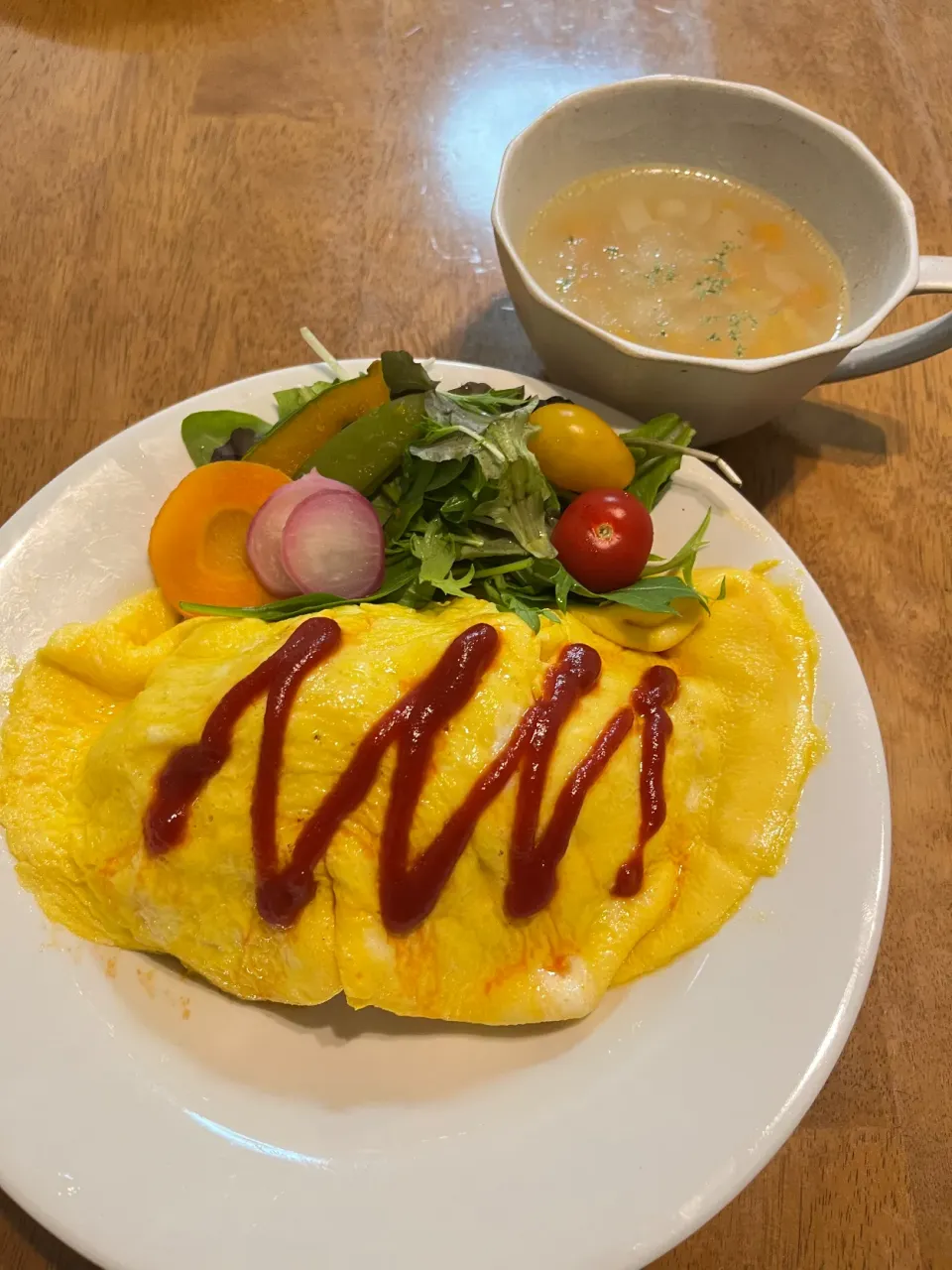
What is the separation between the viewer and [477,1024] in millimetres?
1727

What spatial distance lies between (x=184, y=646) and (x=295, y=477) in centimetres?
51

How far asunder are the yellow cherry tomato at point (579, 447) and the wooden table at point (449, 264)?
0.70 meters

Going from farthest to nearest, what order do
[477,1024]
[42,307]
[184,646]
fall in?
[42,307] < [184,646] < [477,1024]

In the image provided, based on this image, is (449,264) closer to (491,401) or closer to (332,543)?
(491,401)

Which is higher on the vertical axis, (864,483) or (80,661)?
(80,661)

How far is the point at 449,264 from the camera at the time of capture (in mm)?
2836

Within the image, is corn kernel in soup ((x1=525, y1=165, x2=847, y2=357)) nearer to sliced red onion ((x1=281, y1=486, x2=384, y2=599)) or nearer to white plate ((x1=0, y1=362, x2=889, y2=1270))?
sliced red onion ((x1=281, y1=486, x2=384, y2=599))

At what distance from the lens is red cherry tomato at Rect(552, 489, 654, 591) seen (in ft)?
6.28

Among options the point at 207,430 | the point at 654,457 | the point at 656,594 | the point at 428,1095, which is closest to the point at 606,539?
the point at 656,594

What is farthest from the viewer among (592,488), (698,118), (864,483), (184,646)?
(864,483)

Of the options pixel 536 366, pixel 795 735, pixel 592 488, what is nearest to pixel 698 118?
pixel 536 366

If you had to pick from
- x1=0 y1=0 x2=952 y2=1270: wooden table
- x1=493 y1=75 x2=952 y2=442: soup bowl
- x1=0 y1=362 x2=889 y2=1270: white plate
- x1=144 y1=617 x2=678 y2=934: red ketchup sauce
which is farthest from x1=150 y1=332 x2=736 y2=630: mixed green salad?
x1=0 y1=0 x2=952 y2=1270: wooden table

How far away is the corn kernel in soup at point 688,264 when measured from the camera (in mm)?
2170

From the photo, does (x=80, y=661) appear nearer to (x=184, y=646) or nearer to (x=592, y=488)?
(x=184, y=646)
